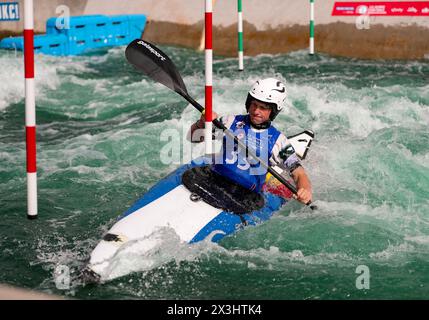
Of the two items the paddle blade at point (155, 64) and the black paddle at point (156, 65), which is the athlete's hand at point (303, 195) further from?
the paddle blade at point (155, 64)

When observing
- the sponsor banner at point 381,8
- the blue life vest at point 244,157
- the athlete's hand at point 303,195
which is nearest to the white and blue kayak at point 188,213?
the blue life vest at point 244,157

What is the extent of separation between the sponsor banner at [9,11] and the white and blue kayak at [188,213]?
9.36 metres

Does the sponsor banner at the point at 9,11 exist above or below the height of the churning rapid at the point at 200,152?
above

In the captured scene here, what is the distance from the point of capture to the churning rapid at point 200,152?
397cm

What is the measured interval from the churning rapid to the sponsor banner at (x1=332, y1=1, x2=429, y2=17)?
0.85 meters

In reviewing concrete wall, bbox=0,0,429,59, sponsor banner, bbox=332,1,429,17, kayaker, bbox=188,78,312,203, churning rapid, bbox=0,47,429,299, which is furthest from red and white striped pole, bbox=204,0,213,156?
sponsor banner, bbox=332,1,429,17

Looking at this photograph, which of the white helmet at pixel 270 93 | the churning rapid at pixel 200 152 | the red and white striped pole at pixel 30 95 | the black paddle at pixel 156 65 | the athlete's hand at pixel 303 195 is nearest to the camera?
the red and white striped pole at pixel 30 95

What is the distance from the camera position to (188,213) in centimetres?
426

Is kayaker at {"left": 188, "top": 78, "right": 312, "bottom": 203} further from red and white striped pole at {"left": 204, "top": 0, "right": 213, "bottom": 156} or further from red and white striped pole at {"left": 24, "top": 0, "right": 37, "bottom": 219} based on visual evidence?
red and white striped pole at {"left": 24, "top": 0, "right": 37, "bottom": 219}

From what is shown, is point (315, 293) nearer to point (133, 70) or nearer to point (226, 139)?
point (226, 139)

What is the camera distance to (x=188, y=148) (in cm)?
685

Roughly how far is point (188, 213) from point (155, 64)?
124cm
